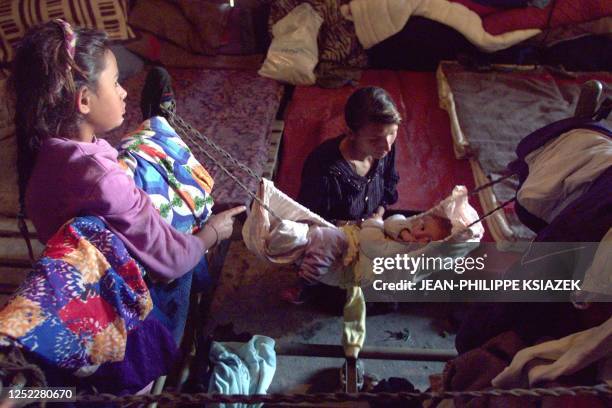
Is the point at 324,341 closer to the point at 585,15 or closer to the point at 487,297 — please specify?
the point at 487,297

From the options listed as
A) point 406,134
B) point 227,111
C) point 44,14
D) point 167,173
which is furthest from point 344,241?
point 44,14

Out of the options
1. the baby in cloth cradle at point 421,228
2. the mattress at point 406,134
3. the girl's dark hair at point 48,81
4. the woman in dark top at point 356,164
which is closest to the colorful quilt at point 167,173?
the girl's dark hair at point 48,81

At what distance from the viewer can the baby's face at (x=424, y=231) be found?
1.45 m

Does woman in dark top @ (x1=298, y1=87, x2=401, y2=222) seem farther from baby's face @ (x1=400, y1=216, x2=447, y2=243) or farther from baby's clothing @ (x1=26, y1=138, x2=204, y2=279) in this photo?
baby's clothing @ (x1=26, y1=138, x2=204, y2=279)

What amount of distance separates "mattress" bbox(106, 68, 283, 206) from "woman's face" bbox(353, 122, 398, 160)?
62 cm

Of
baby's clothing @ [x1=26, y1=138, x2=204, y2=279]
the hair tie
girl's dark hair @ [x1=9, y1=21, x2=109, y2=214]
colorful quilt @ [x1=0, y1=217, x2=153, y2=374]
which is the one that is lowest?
colorful quilt @ [x1=0, y1=217, x2=153, y2=374]

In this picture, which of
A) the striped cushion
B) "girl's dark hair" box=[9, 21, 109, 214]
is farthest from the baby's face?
the striped cushion

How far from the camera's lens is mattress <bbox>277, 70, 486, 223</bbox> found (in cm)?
212

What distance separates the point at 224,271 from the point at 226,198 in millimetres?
404

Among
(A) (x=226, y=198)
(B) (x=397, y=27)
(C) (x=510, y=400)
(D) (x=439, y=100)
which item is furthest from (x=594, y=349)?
(B) (x=397, y=27)

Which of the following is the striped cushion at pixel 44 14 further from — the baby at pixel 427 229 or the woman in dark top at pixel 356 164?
the baby at pixel 427 229

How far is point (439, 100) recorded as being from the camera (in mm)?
2627

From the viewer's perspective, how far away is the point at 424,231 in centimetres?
148

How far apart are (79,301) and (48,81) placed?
1.38 ft
